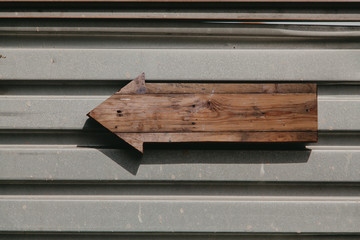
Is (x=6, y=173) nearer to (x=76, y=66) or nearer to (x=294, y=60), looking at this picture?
(x=76, y=66)

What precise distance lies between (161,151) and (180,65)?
→ 21.8 inches

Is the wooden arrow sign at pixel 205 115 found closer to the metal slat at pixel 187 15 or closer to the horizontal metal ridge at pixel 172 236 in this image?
the metal slat at pixel 187 15

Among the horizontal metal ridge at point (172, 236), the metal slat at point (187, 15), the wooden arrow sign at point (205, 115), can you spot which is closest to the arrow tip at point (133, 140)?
the wooden arrow sign at point (205, 115)

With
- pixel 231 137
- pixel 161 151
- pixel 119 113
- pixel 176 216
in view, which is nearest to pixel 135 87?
pixel 119 113

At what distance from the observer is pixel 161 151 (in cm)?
165

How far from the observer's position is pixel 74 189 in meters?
1.67

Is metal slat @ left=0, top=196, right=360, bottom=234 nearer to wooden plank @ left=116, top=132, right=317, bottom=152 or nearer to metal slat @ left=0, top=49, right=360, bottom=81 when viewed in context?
wooden plank @ left=116, top=132, right=317, bottom=152

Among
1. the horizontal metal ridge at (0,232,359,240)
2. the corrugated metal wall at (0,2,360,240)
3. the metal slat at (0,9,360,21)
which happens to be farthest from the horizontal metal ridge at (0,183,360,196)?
the metal slat at (0,9,360,21)

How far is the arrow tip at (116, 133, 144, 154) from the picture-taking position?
1563mm

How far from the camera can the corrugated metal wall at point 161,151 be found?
165cm

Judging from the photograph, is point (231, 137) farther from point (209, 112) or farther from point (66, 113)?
point (66, 113)

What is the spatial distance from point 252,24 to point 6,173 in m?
1.81

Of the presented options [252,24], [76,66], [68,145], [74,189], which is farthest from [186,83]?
[74,189]

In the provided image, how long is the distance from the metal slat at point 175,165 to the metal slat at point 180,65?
0.47 metres
